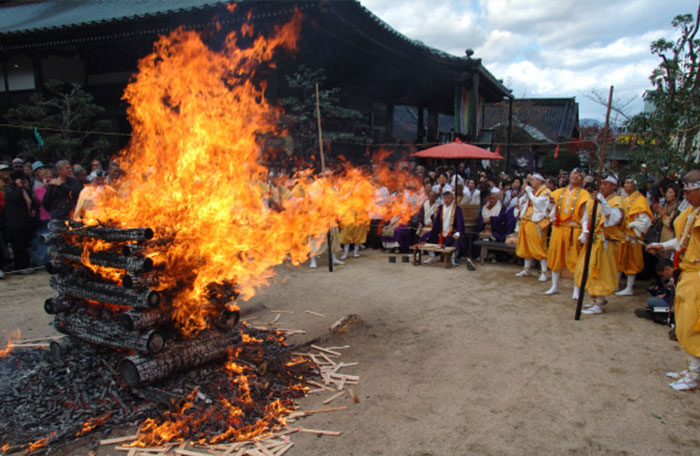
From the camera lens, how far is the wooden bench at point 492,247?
9461 mm

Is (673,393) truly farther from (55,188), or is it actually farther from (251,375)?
(55,188)

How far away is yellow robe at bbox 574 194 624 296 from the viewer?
6281mm

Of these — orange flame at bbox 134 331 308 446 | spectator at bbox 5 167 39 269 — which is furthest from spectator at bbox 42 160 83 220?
orange flame at bbox 134 331 308 446

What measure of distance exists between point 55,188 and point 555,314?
839cm

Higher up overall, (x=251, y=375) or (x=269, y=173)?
(x=269, y=173)

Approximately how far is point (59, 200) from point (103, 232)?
4.93 m

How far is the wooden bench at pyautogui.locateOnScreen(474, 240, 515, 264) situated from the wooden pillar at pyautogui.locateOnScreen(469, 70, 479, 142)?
21.4 ft

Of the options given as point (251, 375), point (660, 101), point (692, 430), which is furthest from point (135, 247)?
point (660, 101)

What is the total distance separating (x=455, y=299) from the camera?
703 centimetres

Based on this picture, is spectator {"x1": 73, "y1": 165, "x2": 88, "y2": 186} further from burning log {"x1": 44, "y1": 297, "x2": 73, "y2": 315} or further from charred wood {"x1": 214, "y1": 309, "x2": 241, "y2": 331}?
charred wood {"x1": 214, "y1": 309, "x2": 241, "y2": 331}

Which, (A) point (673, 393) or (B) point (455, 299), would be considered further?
(B) point (455, 299)

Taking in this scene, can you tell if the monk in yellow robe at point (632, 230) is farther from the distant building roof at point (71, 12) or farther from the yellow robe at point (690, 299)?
the distant building roof at point (71, 12)

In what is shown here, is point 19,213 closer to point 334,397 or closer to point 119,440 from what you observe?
point 119,440

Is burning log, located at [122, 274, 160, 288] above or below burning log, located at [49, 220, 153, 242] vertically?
below
